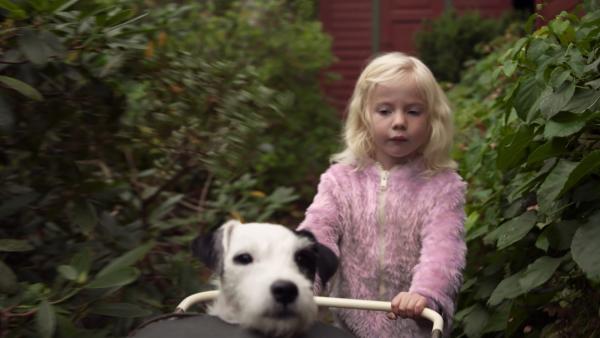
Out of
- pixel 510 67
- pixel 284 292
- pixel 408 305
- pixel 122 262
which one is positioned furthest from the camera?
pixel 510 67

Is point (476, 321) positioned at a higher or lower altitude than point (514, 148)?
lower

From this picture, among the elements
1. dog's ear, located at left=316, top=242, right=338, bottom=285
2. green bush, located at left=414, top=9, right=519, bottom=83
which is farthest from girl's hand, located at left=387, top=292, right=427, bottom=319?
green bush, located at left=414, top=9, right=519, bottom=83

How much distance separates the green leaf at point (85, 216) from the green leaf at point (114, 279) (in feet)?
1.12

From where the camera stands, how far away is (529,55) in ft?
10.3

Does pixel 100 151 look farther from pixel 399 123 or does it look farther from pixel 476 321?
pixel 476 321

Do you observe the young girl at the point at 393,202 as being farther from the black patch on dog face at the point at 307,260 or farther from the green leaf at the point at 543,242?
the black patch on dog face at the point at 307,260

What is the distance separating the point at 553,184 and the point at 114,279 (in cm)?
142

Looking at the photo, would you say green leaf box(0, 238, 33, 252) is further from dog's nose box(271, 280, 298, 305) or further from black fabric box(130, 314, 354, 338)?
dog's nose box(271, 280, 298, 305)

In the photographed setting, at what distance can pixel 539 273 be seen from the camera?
2.97 m

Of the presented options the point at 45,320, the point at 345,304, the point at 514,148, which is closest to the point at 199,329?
the point at 345,304

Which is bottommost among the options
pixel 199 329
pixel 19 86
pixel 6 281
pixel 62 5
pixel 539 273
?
pixel 539 273

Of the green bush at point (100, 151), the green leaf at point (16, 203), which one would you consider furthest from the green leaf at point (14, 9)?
the green leaf at point (16, 203)

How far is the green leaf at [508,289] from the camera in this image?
313 cm

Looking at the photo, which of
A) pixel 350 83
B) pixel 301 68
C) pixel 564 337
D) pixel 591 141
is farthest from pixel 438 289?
pixel 350 83
